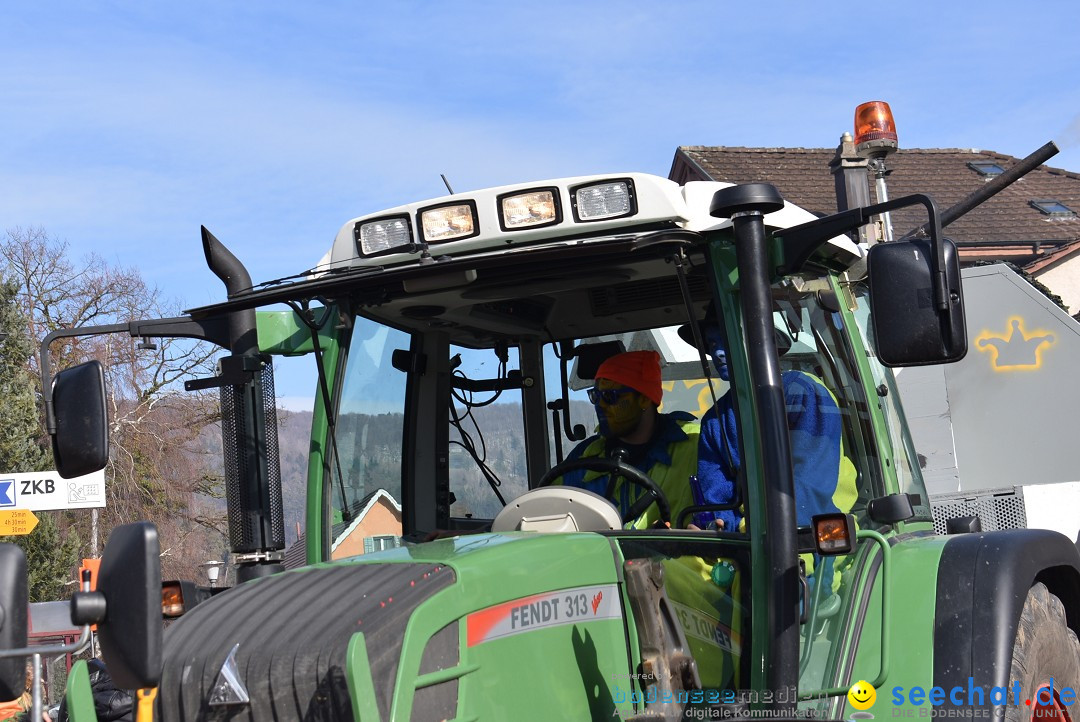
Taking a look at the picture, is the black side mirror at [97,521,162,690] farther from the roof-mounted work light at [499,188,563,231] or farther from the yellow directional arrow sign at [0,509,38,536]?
the yellow directional arrow sign at [0,509,38,536]

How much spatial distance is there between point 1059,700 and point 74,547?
29346 millimetres

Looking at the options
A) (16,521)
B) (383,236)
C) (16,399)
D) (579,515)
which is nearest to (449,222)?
(383,236)

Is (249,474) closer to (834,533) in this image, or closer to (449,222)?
(449,222)

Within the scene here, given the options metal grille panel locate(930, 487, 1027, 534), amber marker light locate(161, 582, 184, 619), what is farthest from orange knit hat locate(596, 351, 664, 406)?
metal grille panel locate(930, 487, 1027, 534)

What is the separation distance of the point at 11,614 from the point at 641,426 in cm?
220

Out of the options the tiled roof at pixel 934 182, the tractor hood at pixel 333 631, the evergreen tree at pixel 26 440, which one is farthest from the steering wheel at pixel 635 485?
the evergreen tree at pixel 26 440

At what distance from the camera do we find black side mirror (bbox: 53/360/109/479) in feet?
10.2

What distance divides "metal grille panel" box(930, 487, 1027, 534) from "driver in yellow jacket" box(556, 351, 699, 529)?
2013 mm

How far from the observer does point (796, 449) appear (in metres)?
3.53

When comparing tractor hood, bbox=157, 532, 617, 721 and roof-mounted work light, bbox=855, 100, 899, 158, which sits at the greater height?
roof-mounted work light, bbox=855, 100, 899, 158

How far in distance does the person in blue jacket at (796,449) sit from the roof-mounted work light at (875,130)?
277 centimetres

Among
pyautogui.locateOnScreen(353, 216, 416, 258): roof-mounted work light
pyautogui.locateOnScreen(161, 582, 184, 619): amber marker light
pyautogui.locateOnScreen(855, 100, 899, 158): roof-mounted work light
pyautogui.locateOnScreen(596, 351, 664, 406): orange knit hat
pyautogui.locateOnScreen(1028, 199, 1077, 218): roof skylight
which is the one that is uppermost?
pyautogui.locateOnScreen(1028, 199, 1077, 218): roof skylight

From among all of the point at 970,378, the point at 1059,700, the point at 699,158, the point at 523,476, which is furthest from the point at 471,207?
the point at 699,158

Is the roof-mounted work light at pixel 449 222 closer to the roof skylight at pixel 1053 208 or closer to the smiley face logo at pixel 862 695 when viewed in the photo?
the smiley face logo at pixel 862 695
